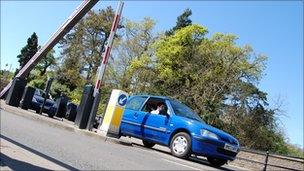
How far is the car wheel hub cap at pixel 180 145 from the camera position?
40.7 feet

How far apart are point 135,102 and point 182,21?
53865mm

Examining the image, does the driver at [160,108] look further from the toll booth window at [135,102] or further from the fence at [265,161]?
the fence at [265,161]

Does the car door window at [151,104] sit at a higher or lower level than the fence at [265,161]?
higher

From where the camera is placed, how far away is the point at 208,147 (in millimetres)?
11953

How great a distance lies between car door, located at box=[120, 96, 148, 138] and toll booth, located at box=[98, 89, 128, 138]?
55cm

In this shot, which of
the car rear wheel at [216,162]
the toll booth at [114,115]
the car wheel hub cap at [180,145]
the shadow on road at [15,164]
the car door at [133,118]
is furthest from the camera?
the car door at [133,118]

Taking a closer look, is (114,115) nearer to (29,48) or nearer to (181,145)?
(181,145)

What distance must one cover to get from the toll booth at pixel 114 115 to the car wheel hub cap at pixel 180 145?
6.57ft

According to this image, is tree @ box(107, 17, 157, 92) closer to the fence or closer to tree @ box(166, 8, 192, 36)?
tree @ box(166, 8, 192, 36)

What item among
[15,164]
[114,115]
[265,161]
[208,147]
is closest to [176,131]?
[208,147]

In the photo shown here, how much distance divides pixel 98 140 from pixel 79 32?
176 ft

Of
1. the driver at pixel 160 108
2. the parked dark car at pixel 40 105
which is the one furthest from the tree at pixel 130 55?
the driver at pixel 160 108

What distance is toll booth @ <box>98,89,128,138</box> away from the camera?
13672 mm

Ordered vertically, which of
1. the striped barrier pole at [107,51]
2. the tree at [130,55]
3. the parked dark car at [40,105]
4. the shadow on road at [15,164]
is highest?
the tree at [130,55]
